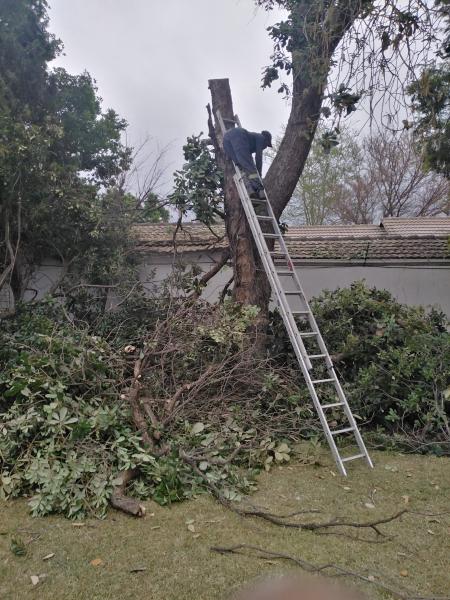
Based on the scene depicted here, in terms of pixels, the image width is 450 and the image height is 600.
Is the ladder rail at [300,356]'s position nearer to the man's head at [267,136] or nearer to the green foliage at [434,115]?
the man's head at [267,136]

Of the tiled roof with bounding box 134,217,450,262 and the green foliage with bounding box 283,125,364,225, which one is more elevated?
the green foliage with bounding box 283,125,364,225

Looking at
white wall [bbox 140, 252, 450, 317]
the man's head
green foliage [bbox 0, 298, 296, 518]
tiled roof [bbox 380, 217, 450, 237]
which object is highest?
the man's head

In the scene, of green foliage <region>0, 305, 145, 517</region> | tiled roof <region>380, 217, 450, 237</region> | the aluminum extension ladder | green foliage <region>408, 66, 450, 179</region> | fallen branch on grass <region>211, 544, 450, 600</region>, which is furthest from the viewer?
tiled roof <region>380, 217, 450, 237</region>

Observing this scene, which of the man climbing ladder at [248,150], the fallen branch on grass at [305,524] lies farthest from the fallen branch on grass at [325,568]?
the man climbing ladder at [248,150]

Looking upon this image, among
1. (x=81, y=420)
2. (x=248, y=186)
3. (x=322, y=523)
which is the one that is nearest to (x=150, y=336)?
(x=81, y=420)

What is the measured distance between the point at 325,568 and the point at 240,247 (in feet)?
15.6

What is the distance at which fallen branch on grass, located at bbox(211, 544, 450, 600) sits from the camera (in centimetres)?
257

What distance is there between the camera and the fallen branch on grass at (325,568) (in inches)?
101

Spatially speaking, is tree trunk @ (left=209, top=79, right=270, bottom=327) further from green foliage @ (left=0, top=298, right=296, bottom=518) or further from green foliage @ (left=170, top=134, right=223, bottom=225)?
green foliage @ (left=0, top=298, right=296, bottom=518)

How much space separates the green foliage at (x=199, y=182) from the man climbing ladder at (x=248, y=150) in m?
0.47

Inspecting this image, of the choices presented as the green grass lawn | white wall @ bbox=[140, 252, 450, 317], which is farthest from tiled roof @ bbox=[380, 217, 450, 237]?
the green grass lawn

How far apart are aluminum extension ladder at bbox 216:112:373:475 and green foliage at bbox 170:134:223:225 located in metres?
0.50

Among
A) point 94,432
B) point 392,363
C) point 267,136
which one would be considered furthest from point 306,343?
point 94,432

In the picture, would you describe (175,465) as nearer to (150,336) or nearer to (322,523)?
(322,523)
